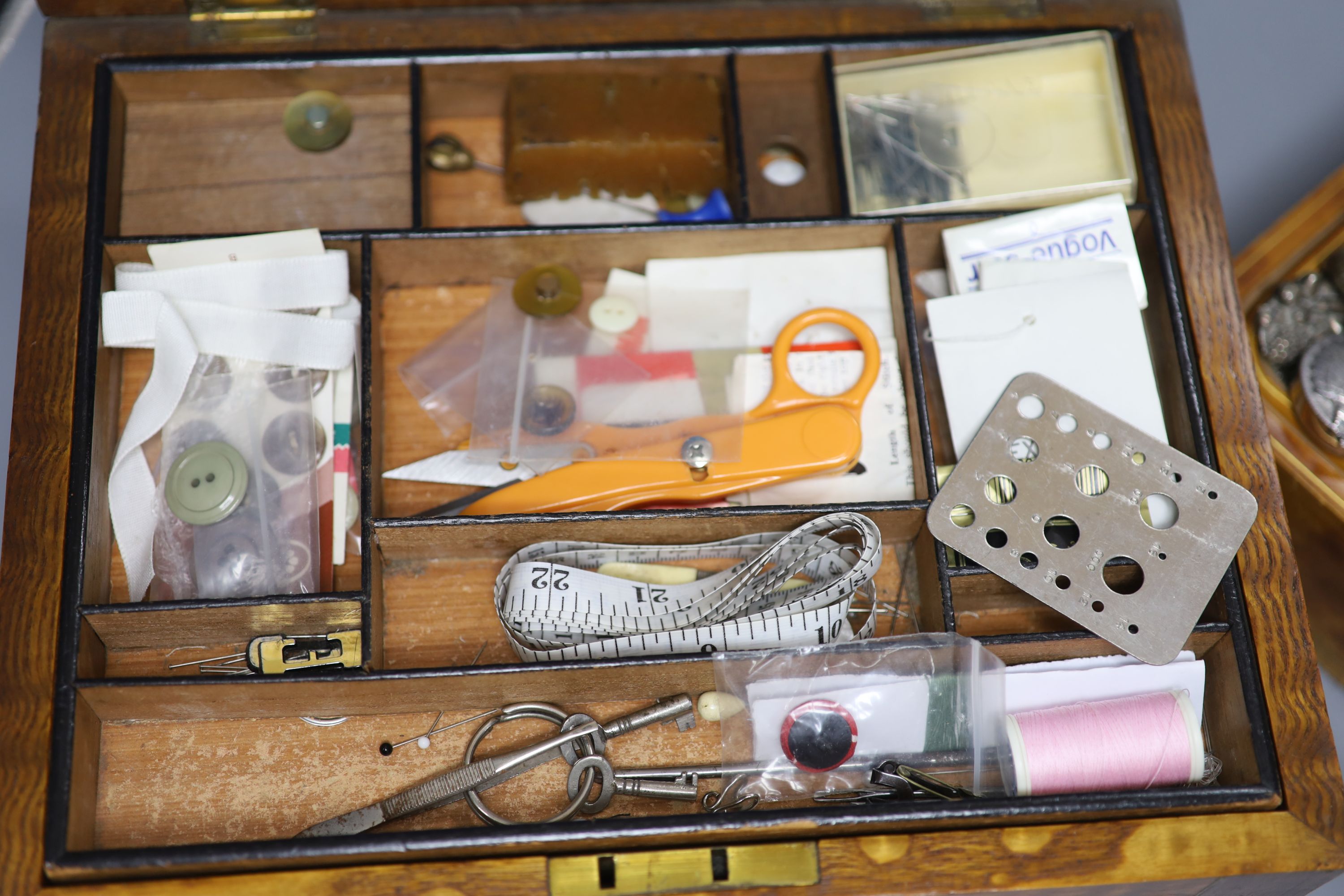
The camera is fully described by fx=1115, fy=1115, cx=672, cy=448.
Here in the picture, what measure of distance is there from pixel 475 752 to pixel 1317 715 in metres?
1.12

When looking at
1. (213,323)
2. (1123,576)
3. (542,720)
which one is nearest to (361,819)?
(542,720)

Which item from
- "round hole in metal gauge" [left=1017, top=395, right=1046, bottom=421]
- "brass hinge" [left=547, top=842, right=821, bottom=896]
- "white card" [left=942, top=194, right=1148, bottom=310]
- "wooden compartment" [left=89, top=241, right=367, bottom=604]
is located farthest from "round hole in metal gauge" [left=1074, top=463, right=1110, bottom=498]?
"wooden compartment" [left=89, top=241, right=367, bottom=604]

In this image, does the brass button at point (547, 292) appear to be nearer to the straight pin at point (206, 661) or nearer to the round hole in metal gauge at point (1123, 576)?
the straight pin at point (206, 661)

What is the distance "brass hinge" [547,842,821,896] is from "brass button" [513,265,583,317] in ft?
2.69

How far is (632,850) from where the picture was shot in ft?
4.43

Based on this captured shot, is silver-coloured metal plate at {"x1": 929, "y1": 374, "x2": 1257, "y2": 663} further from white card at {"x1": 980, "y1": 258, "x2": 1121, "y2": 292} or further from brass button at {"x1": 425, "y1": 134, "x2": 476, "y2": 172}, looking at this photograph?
brass button at {"x1": 425, "y1": 134, "x2": 476, "y2": 172}

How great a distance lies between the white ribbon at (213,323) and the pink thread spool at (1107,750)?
3.67 ft

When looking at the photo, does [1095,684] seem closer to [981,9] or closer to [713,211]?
[713,211]

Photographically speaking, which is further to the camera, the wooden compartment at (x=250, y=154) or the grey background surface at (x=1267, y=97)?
the grey background surface at (x=1267, y=97)

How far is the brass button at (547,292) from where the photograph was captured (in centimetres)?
173

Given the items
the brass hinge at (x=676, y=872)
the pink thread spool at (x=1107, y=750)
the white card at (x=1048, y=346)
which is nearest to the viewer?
the brass hinge at (x=676, y=872)

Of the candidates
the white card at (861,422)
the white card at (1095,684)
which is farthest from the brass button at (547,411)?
the white card at (1095,684)

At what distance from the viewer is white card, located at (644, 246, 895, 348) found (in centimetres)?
178

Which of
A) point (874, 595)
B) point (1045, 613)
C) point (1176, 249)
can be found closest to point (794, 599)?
point (874, 595)
